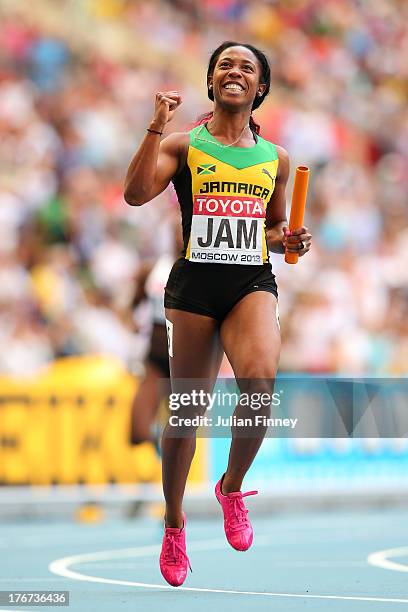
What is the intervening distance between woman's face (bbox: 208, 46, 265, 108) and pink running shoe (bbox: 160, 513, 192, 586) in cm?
216

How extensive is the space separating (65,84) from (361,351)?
17.5ft

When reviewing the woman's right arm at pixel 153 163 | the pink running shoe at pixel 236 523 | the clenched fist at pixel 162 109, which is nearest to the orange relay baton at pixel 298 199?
the woman's right arm at pixel 153 163

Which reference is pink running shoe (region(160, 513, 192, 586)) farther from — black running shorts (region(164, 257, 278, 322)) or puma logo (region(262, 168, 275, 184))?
puma logo (region(262, 168, 275, 184))

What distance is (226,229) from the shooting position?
663 cm

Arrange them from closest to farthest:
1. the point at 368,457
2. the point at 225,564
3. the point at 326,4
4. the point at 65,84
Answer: the point at 225,564 < the point at 368,457 < the point at 65,84 < the point at 326,4

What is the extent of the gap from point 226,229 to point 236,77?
0.73 meters

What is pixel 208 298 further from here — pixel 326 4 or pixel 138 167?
pixel 326 4

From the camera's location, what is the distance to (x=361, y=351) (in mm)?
15562

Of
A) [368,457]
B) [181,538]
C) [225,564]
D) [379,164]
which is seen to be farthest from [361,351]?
[181,538]

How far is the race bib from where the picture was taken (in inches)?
261

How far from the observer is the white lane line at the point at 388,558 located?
8125 mm

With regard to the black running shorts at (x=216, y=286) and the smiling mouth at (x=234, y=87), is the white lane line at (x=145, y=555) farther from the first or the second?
the smiling mouth at (x=234, y=87)
